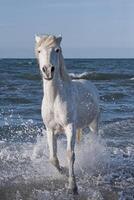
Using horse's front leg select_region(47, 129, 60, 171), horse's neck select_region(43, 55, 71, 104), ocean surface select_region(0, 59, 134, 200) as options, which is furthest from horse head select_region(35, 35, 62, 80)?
ocean surface select_region(0, 59, 134, 200)

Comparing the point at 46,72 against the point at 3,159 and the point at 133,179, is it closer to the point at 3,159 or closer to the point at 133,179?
the point at 133,179

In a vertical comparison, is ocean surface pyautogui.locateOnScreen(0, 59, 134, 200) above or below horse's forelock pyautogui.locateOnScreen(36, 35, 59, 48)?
below

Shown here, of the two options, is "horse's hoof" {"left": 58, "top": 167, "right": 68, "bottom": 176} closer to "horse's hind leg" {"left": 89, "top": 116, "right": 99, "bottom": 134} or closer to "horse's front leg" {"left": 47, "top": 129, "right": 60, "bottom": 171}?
"horse's front leg" {"left": 47, "top": 129, "right": 60, "bottom": 171}

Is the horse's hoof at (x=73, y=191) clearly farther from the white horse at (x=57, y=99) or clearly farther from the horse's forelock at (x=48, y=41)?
the horse's forelock at (x=48, y=41)

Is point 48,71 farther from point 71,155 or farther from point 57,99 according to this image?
point 71,155

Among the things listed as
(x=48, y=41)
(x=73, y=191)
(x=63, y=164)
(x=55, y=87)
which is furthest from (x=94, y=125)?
(x=48, y=41)

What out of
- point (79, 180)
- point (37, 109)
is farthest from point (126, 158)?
point (37, 109)

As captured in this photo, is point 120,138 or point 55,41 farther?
point 120,138

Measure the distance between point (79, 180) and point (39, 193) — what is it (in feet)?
2.25

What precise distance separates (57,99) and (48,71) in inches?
23.3

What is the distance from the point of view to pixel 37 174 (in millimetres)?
7352

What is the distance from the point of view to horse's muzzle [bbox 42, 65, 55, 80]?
238 inches

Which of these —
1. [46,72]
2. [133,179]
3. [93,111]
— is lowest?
[133,179]

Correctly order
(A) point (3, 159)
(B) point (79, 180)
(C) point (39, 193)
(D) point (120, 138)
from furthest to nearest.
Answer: (D) point (120, 138), (A) point (3, 159), (B) point (79, 180), (C) point (39, 193)
